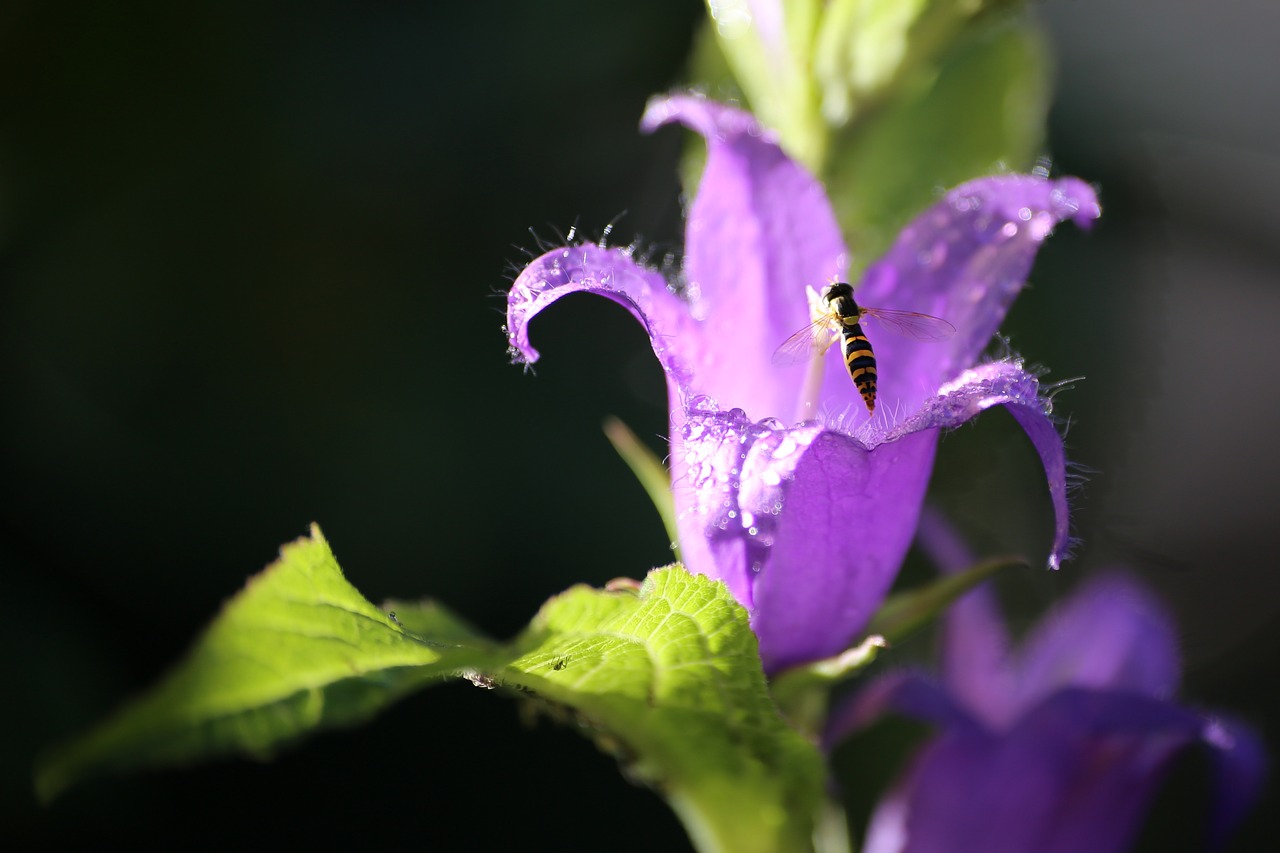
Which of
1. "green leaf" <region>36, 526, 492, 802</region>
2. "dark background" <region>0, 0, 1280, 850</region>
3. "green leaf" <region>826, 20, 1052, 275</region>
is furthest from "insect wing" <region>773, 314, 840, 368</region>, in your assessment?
"dark background" <region>0, 0, 1280, 850</region>

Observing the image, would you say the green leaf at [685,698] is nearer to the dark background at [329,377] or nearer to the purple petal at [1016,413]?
the purple petal at [1016,413]

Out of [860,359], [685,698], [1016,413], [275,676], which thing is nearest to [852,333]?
[860,359]

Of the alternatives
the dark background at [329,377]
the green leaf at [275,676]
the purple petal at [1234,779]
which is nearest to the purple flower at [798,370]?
the green leaf at [275,676]

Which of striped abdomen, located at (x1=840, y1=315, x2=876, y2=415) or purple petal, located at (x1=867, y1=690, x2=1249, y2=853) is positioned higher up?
striped abdomen, located at (x1=840, y1=315, x2=876, y2=415)

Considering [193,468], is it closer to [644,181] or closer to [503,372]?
[503,372]

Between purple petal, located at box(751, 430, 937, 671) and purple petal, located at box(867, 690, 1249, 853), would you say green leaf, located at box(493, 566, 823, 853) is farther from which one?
purple petal, located at box(867, 690, 1249, 853)
